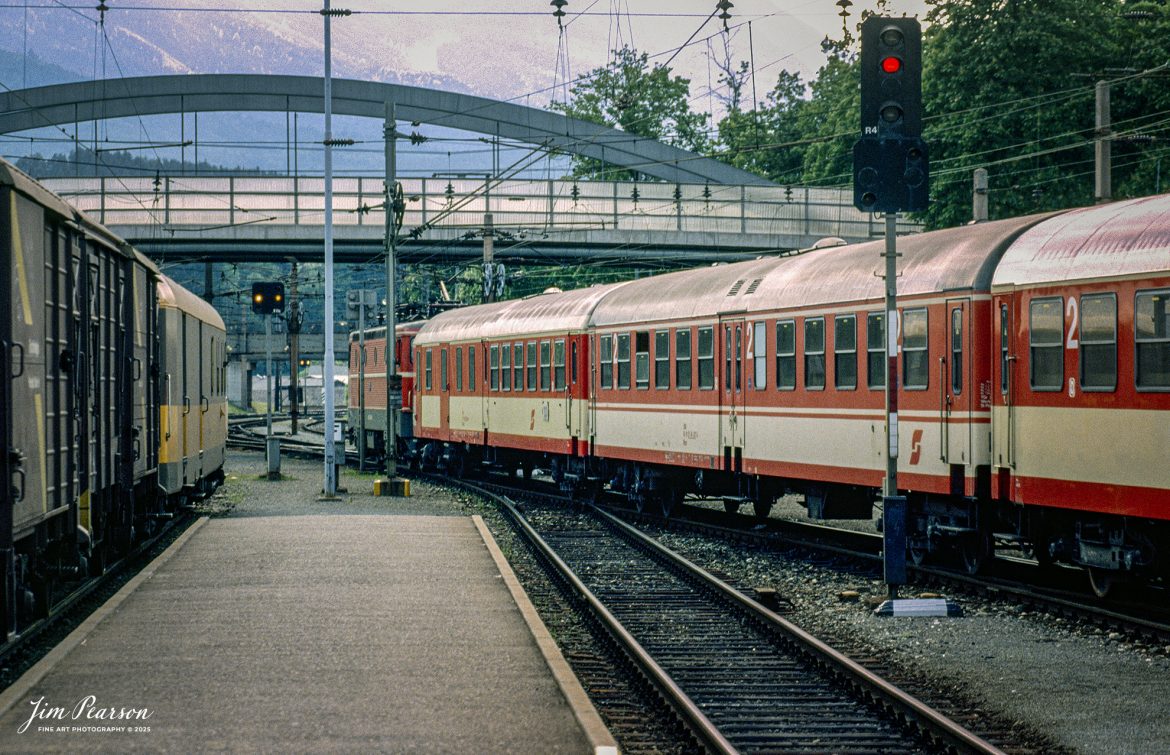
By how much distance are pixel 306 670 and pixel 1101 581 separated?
7.57 m

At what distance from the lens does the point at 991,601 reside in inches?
558

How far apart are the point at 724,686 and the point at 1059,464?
4.48 m

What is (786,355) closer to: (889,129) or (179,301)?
(889,129)

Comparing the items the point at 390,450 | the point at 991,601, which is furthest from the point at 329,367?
the point at 991,601

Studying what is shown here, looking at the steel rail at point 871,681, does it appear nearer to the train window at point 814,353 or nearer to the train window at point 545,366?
the train window at point 814,353

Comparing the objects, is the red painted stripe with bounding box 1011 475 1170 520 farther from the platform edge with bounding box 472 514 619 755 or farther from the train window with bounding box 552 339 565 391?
the train window with bounding box 552 339 565 391

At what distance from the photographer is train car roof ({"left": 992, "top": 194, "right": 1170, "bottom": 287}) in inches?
495

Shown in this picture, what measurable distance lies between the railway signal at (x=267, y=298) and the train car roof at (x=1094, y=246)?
20.5m

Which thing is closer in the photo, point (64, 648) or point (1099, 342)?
point (64, 648)

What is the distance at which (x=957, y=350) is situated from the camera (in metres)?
15.2

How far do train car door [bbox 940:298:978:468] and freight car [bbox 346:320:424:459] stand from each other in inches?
969

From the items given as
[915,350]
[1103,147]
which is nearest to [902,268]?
[915,350]

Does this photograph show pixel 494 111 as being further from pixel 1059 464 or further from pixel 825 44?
pixel 1059 464
